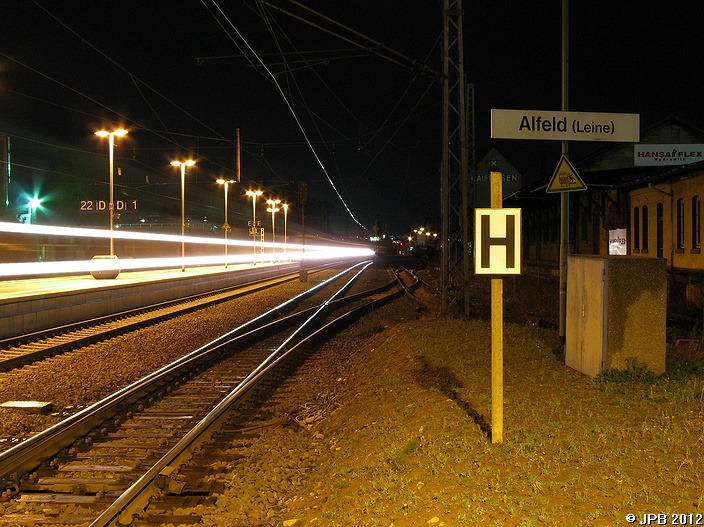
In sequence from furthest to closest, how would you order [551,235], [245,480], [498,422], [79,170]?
[79,170] → [551,235] → [245,480] → [498,422]

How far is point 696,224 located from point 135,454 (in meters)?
20.2

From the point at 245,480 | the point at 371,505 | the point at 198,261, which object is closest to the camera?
the point at 371,505

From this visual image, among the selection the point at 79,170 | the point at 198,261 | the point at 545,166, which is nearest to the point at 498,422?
the point at 198,261

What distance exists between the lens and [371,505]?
5.52 metres

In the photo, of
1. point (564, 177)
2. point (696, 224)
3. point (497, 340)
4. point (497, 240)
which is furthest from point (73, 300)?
point (696, 224)

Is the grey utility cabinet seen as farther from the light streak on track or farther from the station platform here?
the light streak on track

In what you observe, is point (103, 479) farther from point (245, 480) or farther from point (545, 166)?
point (545, 166)

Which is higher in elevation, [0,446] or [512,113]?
[512,113]

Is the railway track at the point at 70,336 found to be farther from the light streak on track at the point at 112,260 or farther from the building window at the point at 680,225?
the building window at the point at 680,225

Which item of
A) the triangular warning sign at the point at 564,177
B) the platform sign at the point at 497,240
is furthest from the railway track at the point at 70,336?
the triangular warning sign at the point at 564,177

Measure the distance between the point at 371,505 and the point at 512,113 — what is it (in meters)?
5.34

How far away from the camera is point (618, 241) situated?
26875 millimetres

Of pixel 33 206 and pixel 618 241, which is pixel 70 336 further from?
pixel 33 206

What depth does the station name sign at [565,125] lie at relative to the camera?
344 inches
